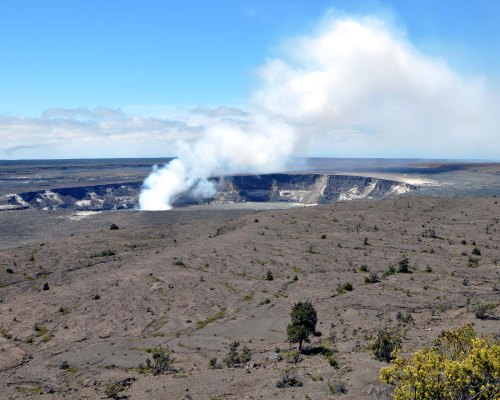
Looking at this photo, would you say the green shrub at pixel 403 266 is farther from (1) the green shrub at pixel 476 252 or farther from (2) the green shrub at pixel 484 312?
(2) the green shrub at pixel 484 312

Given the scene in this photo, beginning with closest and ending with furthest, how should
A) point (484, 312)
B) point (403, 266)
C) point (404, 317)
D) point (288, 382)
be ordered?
1. point (288, 382)
2. point (484, 312)
3. point (404, 317)
4. point (403, 266)

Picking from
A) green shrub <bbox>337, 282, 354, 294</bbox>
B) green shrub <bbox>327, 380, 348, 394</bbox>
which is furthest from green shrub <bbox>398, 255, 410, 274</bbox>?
green shrub <bbox>327, 380, 348, 394</bbox>

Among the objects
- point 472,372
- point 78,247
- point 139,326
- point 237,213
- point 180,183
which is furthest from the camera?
point 180,183

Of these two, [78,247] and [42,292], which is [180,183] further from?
[42,292]

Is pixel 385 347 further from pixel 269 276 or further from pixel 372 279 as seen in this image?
pixel 269 276

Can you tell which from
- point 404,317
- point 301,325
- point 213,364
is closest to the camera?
point 213,364

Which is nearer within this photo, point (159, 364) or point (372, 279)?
point (159, 364)

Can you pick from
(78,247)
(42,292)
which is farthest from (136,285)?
(78,247)

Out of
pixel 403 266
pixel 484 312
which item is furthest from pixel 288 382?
pixel 403 266
